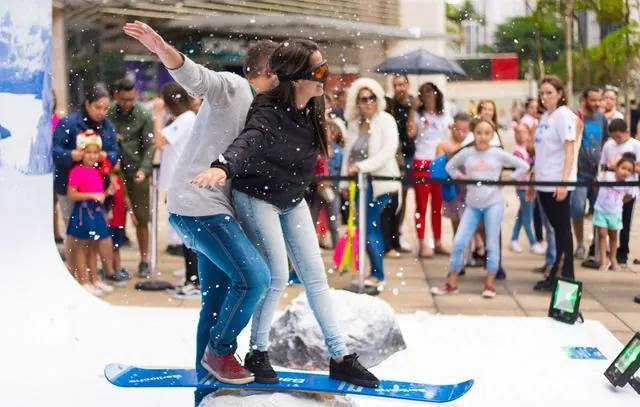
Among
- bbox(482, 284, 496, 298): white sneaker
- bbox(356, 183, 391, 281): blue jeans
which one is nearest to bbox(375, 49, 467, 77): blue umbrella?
bbox(356, 183, 391, 281): blue jeans

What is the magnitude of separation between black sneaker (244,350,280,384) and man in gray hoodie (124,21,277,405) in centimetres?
3

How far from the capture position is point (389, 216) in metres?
8.06

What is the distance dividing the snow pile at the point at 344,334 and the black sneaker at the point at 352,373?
3.66ft

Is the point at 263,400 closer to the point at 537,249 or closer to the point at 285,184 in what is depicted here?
the point at 285,184

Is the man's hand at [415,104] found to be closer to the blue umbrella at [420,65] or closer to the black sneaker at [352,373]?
the blue umbrella at [420,65]

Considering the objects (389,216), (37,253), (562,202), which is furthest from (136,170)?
(562,202)

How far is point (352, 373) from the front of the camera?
3893 mm

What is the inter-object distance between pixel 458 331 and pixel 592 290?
5.88 ft

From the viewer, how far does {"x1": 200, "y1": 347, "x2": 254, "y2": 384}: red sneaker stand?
152 inches

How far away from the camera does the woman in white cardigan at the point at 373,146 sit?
712cm

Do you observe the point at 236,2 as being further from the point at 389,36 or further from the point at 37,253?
the point at 37,253

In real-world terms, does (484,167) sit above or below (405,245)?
above

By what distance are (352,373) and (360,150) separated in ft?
11.6

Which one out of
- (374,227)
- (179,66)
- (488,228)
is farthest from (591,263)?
(179,66)
